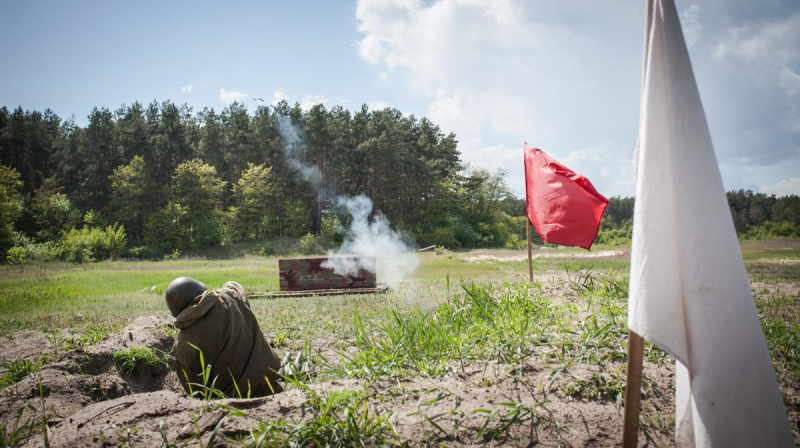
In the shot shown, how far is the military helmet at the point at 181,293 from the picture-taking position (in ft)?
13.2

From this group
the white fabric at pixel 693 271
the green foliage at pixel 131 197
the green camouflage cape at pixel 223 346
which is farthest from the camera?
the green foliage at pixel 131 197

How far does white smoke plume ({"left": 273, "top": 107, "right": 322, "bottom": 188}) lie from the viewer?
126 ft

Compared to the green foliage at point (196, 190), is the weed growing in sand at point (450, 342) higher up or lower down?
lower down

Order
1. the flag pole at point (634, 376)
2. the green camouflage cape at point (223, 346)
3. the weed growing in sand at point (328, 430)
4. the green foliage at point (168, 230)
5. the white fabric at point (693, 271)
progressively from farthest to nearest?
the green foliage at point (168, 230) < the green camouflage cape at point (223, 346) < the weed growing in sand at point (328, 430) < the flag pole at point (634, 376) < the white fabric at point (693, 271)

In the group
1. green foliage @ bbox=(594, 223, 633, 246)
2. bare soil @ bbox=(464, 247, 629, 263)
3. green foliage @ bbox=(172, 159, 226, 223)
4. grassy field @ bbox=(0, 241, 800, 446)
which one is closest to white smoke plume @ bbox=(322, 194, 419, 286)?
bare soil @ bbox=(464, 247, 629, 263)

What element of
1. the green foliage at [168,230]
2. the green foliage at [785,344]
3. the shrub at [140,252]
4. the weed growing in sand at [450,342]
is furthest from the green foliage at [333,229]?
the green foliage at [785,344]

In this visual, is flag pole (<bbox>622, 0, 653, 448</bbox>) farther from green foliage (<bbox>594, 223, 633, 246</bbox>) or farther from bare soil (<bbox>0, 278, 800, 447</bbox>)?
green foliage (<bbox>594, 223, 633, 246</bbox>)

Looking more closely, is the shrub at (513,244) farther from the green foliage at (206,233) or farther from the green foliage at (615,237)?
the green foliage at (206,233)

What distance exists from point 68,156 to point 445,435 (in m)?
49.4

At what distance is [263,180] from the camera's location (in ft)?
119

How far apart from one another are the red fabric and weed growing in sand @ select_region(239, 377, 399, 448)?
5788mm

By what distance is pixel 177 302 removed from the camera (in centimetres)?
404

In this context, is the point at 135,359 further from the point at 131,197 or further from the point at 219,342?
the point at 131,197

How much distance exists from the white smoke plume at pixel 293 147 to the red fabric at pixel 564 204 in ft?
107
